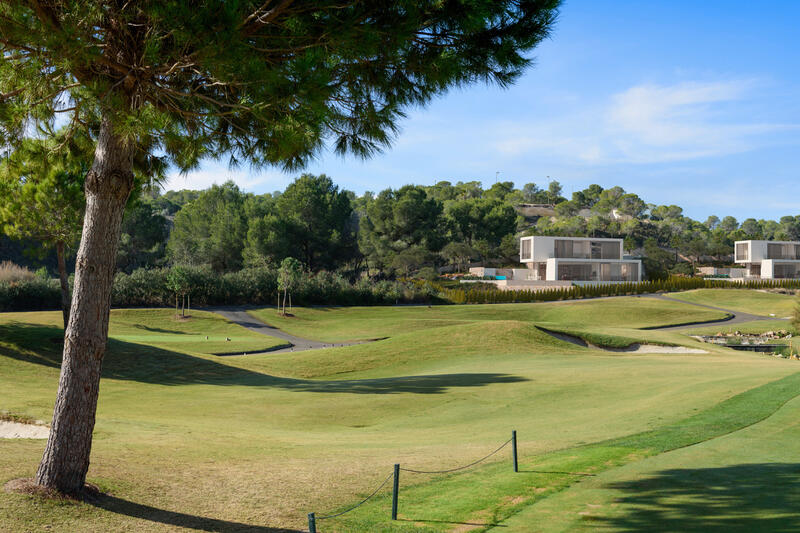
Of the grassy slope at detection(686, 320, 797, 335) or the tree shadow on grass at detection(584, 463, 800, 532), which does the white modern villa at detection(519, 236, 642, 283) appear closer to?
the grassy slope at detection(686, 320, 797, 335)

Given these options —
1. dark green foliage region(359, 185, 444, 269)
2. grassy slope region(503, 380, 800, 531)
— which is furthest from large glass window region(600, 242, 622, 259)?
grassy slope region(503, 380, 800, 531)

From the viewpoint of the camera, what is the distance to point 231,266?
74812 millimetres

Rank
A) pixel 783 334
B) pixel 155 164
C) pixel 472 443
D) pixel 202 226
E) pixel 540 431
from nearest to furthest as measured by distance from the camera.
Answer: pixel 155 164 < pixel 472 443 < pixel 540 431 < pixel 783 334 < pixel 202 226

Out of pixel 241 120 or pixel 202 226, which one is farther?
pixel 202 226

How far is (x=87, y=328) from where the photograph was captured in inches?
277

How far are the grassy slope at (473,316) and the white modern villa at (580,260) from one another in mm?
19130

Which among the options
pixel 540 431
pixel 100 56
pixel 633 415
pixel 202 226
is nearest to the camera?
pixel 100 56

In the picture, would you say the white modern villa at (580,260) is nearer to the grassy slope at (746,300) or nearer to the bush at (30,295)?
the grassy slope at (746,300)

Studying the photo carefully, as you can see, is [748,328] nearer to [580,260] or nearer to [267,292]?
[580,260]

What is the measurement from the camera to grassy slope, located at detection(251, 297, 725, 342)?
4562 cm

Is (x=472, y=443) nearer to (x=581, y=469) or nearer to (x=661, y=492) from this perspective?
(x=581, y=469)

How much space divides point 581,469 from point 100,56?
314 inches

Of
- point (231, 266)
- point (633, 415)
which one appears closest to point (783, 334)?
point (633, 415)

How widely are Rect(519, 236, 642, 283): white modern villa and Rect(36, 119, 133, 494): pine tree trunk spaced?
2872 inches
